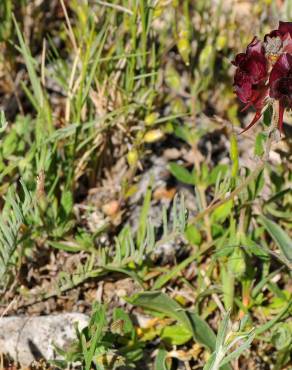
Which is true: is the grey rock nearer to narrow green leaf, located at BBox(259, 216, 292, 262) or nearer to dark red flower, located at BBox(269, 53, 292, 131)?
narrow green leaf, located at BBox(259, 216, 292, 262)

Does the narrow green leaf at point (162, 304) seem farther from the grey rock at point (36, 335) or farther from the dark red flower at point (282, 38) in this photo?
the dark red flower at point (282, 38)

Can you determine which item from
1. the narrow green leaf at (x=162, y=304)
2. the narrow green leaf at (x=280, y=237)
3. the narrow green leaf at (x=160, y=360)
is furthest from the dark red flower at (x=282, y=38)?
the narrow green leaf at (x=160, y=360)

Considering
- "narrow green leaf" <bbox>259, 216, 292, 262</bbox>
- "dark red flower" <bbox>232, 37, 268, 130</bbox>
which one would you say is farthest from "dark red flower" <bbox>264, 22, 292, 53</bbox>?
"narrow green leaf" <bbox>259, 216, 292, 262</bbox>

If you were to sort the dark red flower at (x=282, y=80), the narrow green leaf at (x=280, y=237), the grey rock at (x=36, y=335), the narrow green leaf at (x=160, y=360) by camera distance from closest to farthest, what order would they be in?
the dark red flower at (x=282, y=80)
the narrow green leaf at (x=160, y=360)
the grey rock at (x=36, y=335)
the narrow green leaf at (x=280, y=237)

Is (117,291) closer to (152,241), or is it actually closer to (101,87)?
(152,241)

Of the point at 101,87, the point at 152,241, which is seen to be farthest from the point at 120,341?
the point at 101,87

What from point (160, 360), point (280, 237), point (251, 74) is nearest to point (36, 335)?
point (160, 360)

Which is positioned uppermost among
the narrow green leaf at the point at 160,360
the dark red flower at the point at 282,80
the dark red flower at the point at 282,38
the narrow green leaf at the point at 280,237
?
the dark red flower at the point at 282,38
